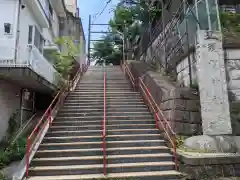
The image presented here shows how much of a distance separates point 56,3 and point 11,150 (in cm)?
1237

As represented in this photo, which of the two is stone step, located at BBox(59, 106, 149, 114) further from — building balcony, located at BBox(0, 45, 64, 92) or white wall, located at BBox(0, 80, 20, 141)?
white wall, located at BBox(0, 80, 20, 141)

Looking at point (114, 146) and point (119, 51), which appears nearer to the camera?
point (114, 146)

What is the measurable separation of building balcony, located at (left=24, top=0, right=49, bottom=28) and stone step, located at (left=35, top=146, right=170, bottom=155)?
6416mm

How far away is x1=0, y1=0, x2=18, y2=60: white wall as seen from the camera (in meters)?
8.38

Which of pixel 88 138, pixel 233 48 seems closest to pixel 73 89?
pixel 88 138

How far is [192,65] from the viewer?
810cm

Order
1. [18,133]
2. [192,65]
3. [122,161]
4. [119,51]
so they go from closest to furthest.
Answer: [122,161] < [192,65] < [18,133] < [119,51]

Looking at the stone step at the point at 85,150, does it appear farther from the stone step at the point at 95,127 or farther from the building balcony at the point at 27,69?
the building balcony at the point at 27,69

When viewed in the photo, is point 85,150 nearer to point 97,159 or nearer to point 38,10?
point 97,159

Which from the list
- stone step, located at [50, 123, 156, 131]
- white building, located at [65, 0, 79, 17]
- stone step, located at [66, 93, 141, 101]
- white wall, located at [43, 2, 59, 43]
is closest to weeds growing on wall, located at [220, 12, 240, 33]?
stone step, located at [50, 123, 156, 131]

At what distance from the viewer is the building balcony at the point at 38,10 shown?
10.7 meters

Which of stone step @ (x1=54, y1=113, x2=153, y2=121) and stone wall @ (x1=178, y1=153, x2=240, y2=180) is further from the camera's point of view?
stone step @ (x1=54, y1=113, x2=153, y2=121)

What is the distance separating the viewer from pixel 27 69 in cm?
804

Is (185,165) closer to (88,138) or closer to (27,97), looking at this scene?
(88,138)
